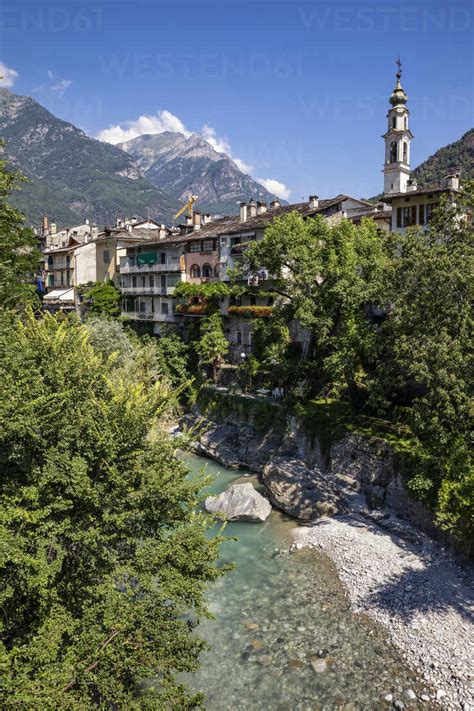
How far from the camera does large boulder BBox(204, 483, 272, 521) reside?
1097 inches

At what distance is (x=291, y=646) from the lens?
18281 mm

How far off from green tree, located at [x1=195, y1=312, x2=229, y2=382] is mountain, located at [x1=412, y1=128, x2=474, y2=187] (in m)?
70.8

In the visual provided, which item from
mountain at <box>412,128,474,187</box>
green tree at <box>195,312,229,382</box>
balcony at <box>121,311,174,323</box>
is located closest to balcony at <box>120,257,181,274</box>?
balcony at <box>121,311,174,323</box>

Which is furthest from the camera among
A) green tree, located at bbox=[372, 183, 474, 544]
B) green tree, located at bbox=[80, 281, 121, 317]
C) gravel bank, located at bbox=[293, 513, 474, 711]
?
green tree, located at bbox=[80, 281, 121, 317]

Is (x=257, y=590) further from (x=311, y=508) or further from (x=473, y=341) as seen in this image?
(x=473, y=341)

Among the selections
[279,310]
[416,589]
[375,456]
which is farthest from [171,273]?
[416,589]

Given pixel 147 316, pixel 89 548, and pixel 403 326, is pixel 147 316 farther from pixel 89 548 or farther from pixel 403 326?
pixel 89 548

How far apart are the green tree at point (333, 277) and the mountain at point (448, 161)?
7658 centimetres

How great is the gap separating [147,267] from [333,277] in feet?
106

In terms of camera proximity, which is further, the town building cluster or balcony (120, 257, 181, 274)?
balcony (120, 257, 181, 274)

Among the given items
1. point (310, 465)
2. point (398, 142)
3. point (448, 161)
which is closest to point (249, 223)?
point (398, 142)

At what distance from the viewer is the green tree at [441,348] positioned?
21828 millimetres

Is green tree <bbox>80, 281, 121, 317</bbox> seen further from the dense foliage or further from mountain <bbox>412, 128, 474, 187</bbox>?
mountain <bbox>412, 128, 474, 187</bbox>

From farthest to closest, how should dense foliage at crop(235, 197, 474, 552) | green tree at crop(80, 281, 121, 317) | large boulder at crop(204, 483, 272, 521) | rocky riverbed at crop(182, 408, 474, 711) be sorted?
green tree at crop(80, 281, 121, 317), large boulder at crop(204, 483, 272, 521), dense foliage at crop(235, 197, 474, 552), rocky riverbed at crop(182, 408, 474, 711)
